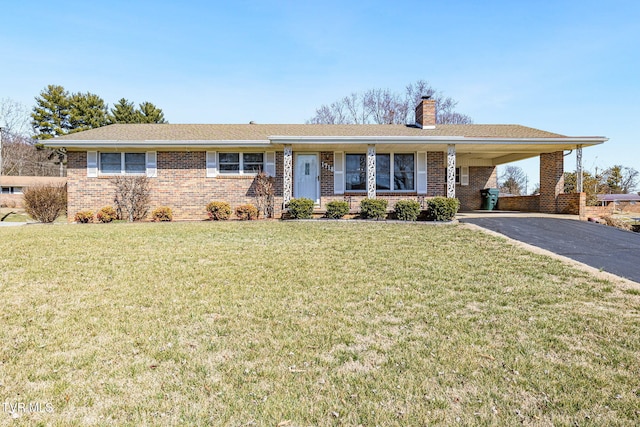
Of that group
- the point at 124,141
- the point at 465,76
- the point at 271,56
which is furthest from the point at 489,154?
the point at 124,141

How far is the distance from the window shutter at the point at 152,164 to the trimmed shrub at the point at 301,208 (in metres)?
5.61

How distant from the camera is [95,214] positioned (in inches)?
524

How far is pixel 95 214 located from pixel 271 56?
985 cm

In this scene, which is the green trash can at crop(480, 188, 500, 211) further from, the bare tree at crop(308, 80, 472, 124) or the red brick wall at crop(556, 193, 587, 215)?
the bare tree at crop(308, 80, 472, 124)

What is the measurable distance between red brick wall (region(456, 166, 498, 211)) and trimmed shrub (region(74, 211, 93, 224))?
15478mm

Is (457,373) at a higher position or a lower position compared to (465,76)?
lower

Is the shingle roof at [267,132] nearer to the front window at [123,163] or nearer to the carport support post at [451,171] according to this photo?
the front window at [123,163]

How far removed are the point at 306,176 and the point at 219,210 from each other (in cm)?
364

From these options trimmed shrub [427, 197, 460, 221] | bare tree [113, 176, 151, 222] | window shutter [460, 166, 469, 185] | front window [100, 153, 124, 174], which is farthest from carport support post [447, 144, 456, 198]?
front window [100, 153, 124, 174]

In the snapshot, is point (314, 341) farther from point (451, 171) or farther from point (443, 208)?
point (451, 171)

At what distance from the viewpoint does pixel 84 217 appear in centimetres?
1288

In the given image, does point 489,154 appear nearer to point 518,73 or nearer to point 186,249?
point 518,73

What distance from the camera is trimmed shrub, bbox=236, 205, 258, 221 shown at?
1304 centimetres

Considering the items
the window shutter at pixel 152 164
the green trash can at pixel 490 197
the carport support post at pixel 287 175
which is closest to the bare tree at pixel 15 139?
the window shutter at pixel 152 164
